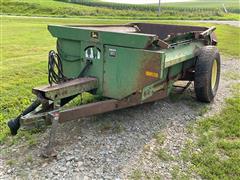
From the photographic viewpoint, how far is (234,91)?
6.17m

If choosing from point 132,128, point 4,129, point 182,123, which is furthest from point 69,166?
point 182,123

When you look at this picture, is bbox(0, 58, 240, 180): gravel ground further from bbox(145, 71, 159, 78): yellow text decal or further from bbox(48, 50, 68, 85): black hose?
bbox(145, 71, 159, 78): yellow text decal

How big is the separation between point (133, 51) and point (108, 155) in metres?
1.16

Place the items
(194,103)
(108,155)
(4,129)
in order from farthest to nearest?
(194,103), (4,129), (108,155)

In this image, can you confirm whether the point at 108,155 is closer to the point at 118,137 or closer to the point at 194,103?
the point at 118,137

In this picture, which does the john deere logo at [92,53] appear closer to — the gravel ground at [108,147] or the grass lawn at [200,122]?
the gravel ground at [108,147]

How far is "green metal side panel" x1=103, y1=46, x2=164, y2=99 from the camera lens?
381 centimetres

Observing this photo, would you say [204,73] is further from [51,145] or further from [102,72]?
[51,145]

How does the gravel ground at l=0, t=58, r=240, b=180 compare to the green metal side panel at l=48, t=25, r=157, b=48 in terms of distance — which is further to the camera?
the green metal side panel at l=48, t=25, r=157, b=48

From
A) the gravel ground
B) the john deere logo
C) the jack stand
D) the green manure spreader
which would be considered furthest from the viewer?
the john deere logo

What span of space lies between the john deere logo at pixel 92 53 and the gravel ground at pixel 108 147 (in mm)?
847

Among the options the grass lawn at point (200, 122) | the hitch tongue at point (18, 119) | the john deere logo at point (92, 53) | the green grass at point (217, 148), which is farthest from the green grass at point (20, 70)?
the green grass at point (217, 148)

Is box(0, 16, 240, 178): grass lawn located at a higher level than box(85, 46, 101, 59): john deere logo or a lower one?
lower

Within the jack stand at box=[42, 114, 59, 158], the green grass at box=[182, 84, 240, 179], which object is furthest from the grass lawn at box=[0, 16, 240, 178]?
Answer: the jack stand at box=[42, 114, 59, 158]
